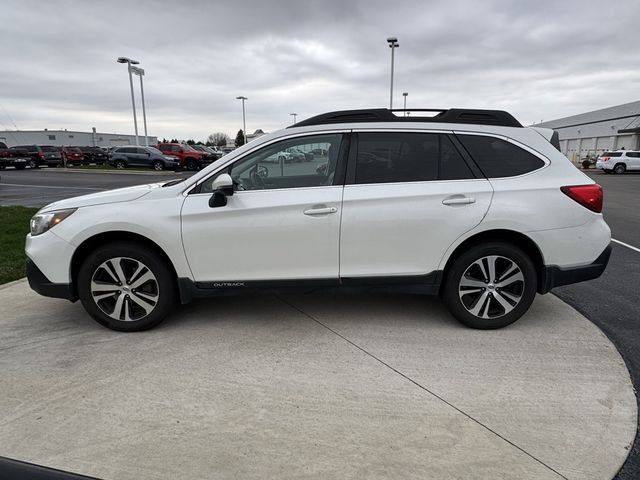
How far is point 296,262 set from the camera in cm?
375

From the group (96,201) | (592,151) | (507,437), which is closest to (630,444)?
(507,437)

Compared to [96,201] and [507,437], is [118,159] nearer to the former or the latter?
[96,201]

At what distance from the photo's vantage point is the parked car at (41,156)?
33.6 m

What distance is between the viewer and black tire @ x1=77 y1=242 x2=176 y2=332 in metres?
3.72

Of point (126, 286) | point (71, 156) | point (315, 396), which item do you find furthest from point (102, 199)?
point (71, 156)

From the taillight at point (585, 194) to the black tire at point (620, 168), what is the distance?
35.5m

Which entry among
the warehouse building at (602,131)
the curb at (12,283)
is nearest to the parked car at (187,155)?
the curb at (12,283)

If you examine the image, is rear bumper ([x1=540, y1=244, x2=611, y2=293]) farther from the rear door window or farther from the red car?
the red car

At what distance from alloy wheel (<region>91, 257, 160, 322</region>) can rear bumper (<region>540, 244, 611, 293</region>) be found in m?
3.38

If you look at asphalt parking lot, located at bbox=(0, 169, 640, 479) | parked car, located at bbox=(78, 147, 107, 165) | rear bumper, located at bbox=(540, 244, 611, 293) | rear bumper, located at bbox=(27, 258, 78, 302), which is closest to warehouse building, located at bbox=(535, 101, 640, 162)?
parked car, located at bbox=(78, 147, 107, 165)

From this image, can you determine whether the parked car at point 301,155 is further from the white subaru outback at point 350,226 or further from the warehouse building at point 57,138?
the warehouse building at point 57,138

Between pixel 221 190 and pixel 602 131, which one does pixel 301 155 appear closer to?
pixel 221 190

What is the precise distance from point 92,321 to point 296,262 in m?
2.07

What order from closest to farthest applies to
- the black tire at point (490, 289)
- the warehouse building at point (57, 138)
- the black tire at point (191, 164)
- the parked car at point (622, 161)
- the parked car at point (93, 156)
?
the black tire at point (490, 289) → the black tire at point (191, 164) → the parked car at point (622, 161) → the parked car at point (93, 156) → the warehouse building at point (57, 138)
